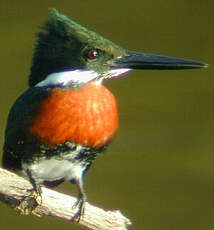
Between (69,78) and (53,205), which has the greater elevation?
(69,78)

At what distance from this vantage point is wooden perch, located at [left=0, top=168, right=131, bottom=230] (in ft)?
11.8

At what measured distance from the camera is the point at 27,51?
497 cm

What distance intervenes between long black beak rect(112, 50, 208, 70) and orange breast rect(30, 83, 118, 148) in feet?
0.65

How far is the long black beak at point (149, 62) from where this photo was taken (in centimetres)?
374

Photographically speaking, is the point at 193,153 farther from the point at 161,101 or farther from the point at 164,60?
the point at 164,60

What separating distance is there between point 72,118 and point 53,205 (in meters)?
0.41

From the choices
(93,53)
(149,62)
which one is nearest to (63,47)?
(93,53)

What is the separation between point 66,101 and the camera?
3.58m

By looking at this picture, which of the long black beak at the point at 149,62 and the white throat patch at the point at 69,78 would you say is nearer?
the white throat patch at the point at 69,78

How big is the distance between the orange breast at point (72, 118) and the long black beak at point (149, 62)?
20 cm

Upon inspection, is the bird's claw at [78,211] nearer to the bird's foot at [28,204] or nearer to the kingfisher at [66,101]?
the kingfisher at [66,101]

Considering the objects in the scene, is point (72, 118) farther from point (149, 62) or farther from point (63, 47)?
point (149, 62)

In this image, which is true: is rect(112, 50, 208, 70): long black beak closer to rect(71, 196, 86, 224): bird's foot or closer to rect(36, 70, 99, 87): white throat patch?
rect(36, 70, 99, 87): white throat patch

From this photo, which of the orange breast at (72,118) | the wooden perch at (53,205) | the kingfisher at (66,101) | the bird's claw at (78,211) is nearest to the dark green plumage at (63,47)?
the kingfisher at (66,101)
